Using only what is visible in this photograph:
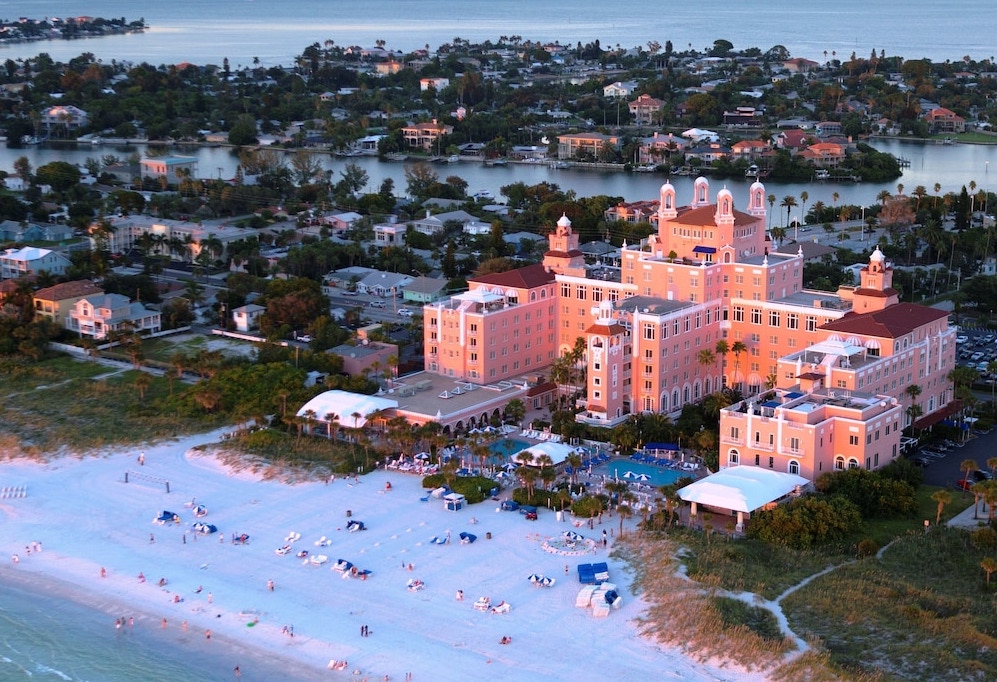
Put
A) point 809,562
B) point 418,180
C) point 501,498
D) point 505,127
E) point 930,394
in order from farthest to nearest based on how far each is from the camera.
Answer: point 505,127
point 418,180
point 930,394
point 501,498
point 809,562

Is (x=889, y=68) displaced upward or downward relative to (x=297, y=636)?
upward

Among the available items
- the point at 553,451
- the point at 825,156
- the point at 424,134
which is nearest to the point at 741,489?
the point at 553,451

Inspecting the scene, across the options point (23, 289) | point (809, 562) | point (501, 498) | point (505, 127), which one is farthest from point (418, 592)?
point (505, 127)

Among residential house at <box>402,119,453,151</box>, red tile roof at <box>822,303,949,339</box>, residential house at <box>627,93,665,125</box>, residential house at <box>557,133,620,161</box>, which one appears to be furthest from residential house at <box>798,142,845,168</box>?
red tile roof at <box>822,303,949,339</box>

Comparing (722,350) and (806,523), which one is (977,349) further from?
(806,523)

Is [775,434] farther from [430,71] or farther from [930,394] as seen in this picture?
[430,71]

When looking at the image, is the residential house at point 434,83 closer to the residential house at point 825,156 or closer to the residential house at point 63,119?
the residential house at point 63,119

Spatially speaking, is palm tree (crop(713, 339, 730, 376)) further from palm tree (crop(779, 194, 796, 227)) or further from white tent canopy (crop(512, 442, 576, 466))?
palm tree (crop(779, 194, 796, 227))
